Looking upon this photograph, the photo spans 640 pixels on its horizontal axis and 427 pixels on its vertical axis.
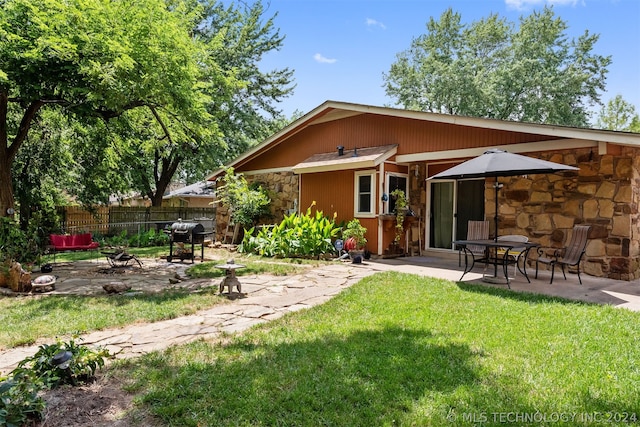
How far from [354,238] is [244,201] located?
13.1ft

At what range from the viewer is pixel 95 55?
6594mm

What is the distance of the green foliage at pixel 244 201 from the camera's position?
11.4 m

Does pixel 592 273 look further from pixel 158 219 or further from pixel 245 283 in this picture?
pixel 158 219

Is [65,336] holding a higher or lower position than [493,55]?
lower

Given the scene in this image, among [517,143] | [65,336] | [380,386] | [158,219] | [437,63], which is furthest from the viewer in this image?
[437,63]

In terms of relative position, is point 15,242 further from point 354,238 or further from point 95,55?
point 354,238

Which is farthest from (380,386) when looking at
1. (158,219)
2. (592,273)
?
(158,219)

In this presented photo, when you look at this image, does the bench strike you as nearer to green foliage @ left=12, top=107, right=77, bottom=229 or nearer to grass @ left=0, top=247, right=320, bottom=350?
grass @ left=0, top=247, right=320, bottom=350

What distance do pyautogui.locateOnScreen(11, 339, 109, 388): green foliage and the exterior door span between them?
27.0 feet

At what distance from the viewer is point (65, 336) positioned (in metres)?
3.78

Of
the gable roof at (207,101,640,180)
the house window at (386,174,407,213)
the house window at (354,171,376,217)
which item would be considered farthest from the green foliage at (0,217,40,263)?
the house window at (386,174,407,213)

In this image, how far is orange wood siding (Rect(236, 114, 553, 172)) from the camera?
8.19 meters

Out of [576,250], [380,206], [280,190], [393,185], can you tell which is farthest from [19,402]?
[280,190]

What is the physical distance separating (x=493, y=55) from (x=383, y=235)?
70.1 feet
